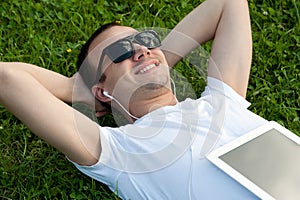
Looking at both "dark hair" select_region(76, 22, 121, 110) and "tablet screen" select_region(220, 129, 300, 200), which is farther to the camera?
"dark hair" select_region(76, 22, 121, 110)

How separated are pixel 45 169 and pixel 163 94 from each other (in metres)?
0.77

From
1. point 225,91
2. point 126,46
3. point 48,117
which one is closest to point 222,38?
point 225,91

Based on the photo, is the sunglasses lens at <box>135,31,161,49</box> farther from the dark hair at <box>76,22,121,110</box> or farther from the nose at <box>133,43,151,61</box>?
the dark hair at <box>76,22,121,110</box>

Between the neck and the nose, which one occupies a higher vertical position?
the nose

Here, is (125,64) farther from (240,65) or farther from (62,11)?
(62,11)

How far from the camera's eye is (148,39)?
3.30 m

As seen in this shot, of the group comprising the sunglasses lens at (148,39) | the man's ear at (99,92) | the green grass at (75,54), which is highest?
the sunglasses lens at (148,39)

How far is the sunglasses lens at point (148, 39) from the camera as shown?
3281 mm

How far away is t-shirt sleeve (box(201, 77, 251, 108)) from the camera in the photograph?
3311 mm

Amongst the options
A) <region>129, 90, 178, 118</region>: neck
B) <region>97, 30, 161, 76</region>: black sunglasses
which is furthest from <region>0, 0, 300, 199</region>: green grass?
<region>97, 30, 161, 76</region>: black sunglasses

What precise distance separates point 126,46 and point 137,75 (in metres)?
0.16

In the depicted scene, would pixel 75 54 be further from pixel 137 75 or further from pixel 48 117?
pixel 48 117

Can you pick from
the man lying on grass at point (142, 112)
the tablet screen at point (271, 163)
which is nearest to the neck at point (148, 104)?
the man lying on grass at point (142, 112)

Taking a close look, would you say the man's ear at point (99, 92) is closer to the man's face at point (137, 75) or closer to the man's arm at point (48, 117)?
the man's face at point (137, 75)
